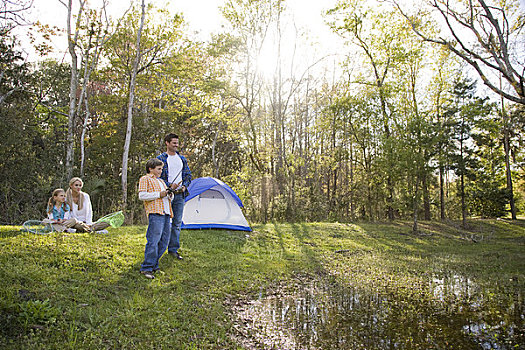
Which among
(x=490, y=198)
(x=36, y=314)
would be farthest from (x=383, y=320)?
(x=490, y=198)

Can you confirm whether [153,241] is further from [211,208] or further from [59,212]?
[211,208]

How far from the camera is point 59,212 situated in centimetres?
682

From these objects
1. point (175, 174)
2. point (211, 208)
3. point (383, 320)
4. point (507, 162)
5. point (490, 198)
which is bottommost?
point (383, 320)

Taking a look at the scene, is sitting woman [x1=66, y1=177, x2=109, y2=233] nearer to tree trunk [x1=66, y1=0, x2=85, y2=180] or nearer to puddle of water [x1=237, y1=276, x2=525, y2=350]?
puddle of water [x1=237, y1=276, x2=525, y2=350]

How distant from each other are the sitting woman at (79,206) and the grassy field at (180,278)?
89 cm

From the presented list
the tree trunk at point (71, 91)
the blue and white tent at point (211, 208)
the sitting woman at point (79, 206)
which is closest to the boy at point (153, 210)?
the sitting woman at point (79, 206)

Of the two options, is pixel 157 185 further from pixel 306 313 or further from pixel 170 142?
pixel 306 313

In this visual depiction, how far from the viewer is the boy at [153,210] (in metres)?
4.93

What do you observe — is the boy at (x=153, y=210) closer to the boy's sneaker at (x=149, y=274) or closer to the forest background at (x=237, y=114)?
the boy's sneaker at (x=149, y=274)

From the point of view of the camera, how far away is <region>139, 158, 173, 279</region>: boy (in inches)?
194

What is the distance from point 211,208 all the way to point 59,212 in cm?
408

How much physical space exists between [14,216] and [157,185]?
11.0m

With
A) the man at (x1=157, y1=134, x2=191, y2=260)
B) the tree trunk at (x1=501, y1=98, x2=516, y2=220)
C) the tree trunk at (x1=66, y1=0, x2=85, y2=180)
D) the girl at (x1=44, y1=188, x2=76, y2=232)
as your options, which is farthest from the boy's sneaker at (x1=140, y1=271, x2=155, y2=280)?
the tree trunk at (x1=501, y1=98, x2=516, y2=220)

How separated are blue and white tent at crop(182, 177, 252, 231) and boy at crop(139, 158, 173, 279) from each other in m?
4.44
